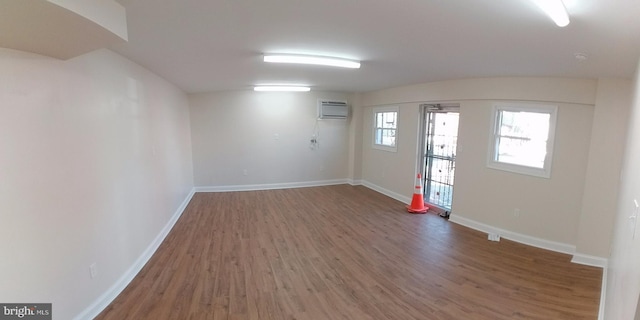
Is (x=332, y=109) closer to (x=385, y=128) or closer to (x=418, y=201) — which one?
(x=385, y=128)

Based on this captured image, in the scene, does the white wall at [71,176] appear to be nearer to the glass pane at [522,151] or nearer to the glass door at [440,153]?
the glass door at [440,153]

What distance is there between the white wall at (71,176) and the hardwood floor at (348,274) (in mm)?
527

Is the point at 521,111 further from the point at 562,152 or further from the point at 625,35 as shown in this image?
the point at 625,35

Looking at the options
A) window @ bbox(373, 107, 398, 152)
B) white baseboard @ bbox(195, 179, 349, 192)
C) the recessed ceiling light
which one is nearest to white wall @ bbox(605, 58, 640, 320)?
the recessed ceiling light

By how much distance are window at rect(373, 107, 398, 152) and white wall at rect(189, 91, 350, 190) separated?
2.95ft

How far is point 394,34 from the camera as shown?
216 centimetres

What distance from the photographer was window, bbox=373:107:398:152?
20.8ft

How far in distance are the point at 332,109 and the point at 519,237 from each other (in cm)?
467

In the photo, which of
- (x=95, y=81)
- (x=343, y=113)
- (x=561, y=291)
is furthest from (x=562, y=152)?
→ (x=95, y=81)

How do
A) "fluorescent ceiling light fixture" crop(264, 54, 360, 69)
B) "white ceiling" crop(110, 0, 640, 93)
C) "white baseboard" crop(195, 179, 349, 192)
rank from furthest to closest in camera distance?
1. "white baseboard" crop(195, 179, 349, 192)
2. "fluorescent ceiling light fixture" crop(264, 54, 360, 69)
3. "white ceiling" crop(110, 0, 640, 93)

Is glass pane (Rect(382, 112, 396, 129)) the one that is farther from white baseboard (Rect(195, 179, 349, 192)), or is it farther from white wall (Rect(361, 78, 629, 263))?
white baseboard (Rect(195, 179, 349, 192))

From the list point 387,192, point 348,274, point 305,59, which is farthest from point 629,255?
point 387,192

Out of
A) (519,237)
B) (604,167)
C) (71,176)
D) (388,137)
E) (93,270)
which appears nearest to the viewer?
(71,176)

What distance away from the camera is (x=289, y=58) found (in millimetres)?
2943
